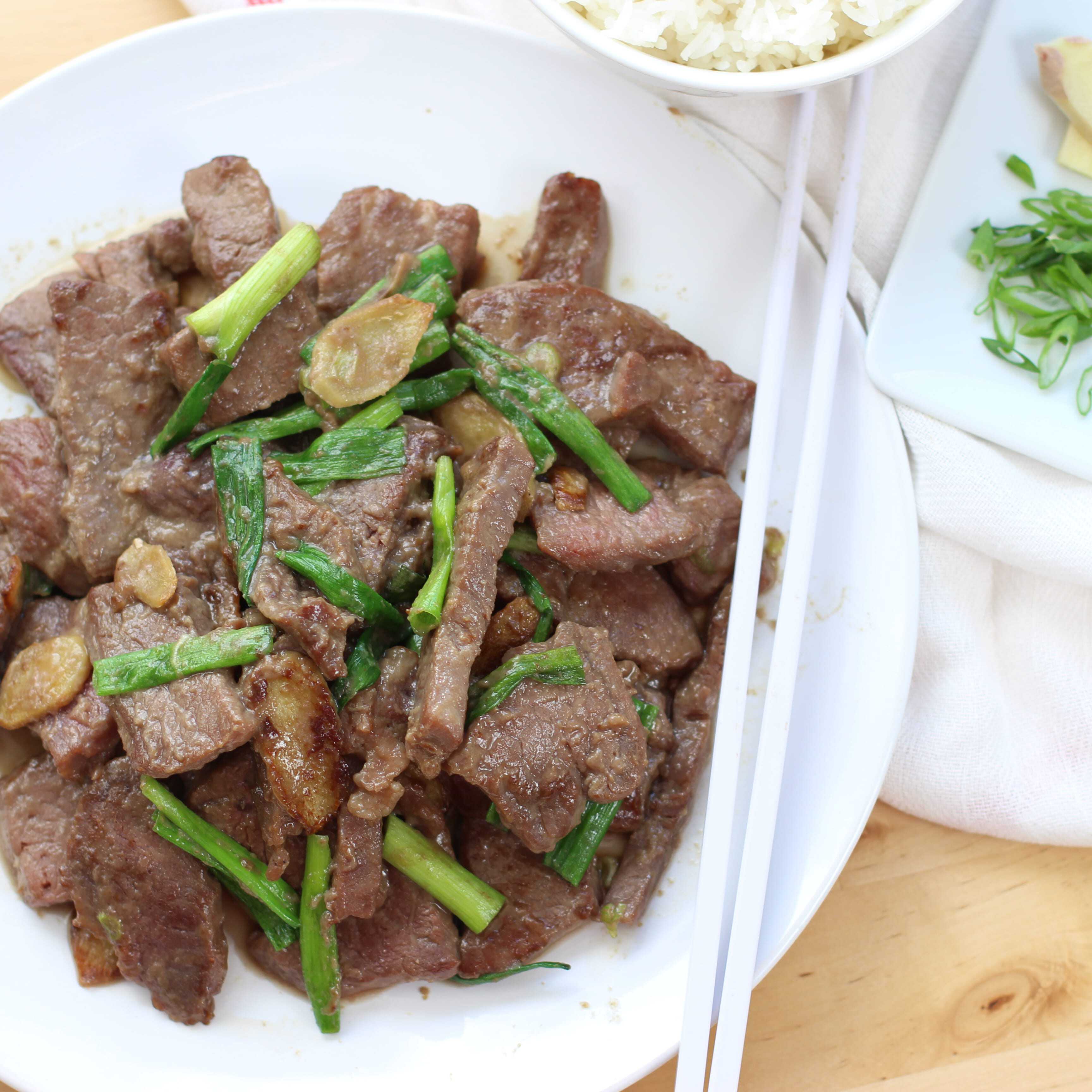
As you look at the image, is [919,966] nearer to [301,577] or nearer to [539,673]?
[539,673]

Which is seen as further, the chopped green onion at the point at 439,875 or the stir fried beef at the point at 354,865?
the chopped green onion at the point at 439,875

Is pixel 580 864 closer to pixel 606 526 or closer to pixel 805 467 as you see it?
pixel 606 526

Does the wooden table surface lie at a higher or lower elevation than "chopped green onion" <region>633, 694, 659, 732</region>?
lower

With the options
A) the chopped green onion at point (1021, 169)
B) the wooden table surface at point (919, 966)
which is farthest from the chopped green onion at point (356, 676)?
the chopped green onion at point (1021, 169)

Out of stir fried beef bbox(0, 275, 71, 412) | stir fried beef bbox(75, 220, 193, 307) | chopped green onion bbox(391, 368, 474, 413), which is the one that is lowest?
chopped green onion bbox(391, 368, 474, 413)

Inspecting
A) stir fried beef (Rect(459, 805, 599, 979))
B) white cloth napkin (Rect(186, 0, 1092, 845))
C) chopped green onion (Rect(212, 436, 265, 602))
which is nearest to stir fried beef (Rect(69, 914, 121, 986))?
stir fried beef (Rect(459, 805, 599, 979))

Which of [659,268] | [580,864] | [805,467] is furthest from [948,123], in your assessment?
[580,864]

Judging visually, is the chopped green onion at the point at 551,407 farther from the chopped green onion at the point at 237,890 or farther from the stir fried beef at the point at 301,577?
the chopped green onion at the point at 237,890

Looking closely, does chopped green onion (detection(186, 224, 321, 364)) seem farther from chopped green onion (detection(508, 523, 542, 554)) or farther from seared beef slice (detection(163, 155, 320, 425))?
chopped green onion (detection(508, 523, 542, 554))
